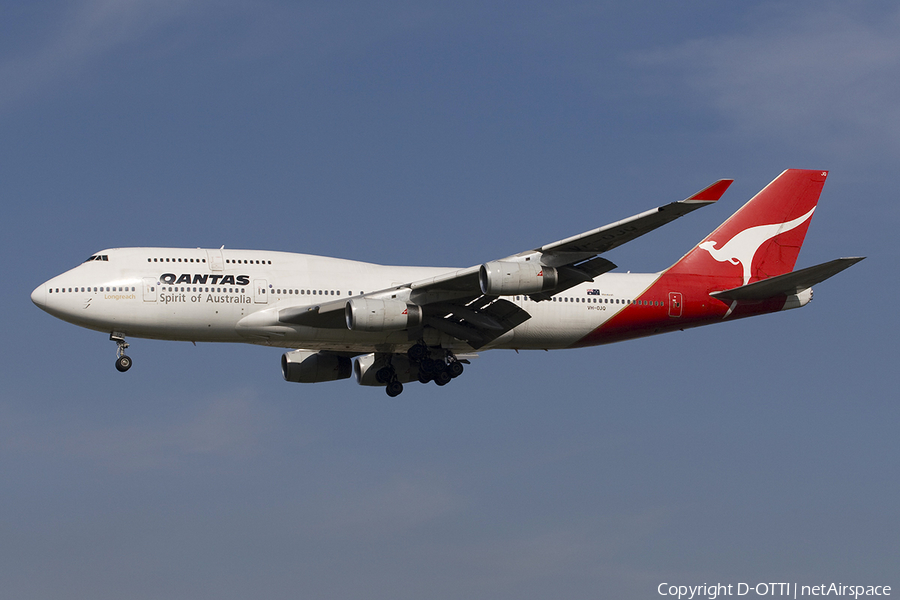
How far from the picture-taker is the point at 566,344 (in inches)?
1689

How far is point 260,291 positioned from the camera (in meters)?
39.3

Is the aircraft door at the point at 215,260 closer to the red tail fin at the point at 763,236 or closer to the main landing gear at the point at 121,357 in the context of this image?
the main landing gear at the point at 121,357

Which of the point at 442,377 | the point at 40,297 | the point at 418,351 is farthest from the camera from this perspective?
the point at 442,377

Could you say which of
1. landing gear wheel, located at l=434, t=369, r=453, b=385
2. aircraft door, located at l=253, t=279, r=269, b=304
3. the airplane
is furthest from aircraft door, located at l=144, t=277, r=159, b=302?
landing gear wheel, located at l=434, t=369, r=453, b=385

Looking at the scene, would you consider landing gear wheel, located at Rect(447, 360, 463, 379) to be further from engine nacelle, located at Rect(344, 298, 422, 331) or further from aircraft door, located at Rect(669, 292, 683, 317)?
aircraft door, located at Rect(669, 292, 683, 317)

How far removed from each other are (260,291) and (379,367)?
7231mm

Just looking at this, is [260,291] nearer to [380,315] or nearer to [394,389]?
[380,315]

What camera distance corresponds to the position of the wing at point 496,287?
35125 mm

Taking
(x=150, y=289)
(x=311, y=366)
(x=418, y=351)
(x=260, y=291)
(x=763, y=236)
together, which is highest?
(x=763, y=236)

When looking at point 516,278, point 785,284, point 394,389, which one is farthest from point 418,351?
point 785,284

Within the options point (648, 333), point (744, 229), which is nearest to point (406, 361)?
point (648, 333)

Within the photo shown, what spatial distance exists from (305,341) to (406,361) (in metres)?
5.76

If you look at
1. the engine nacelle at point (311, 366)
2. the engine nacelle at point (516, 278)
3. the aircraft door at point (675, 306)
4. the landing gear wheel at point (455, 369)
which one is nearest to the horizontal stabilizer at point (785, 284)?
the aircraft door at point (675, 306)

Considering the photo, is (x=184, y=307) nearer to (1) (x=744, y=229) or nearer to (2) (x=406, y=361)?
(2) (x=406, y=361)
